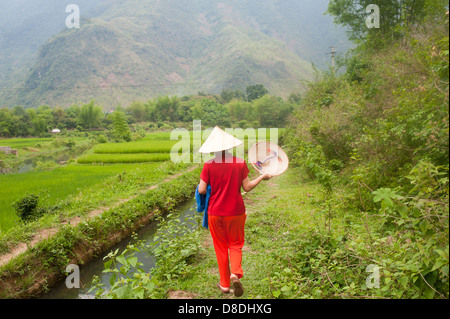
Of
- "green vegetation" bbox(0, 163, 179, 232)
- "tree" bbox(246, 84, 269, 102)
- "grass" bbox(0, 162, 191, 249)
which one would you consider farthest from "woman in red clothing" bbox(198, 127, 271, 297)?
"tree" bbox(246, 84, 269, 102)

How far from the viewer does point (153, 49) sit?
14212cm

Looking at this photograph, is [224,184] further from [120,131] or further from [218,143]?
[120,131]

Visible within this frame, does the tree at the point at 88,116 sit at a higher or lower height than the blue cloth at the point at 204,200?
higher

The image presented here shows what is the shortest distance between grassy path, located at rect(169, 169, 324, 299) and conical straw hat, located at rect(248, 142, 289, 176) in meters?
0.99

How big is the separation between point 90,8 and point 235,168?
698 ft

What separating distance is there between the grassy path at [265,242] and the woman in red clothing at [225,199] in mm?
477

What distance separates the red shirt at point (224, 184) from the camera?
2.78m

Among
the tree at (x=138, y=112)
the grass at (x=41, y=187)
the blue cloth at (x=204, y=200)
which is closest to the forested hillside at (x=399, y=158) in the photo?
the blue cloth at (x=204, y=200)

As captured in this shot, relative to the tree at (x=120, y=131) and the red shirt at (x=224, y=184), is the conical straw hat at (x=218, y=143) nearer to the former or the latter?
the red shirt at (x=224, y=184)

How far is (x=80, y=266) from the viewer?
4816 mm

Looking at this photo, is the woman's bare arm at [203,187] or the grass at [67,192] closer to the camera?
the woman's bare arm at [203,187]

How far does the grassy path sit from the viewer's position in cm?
320
